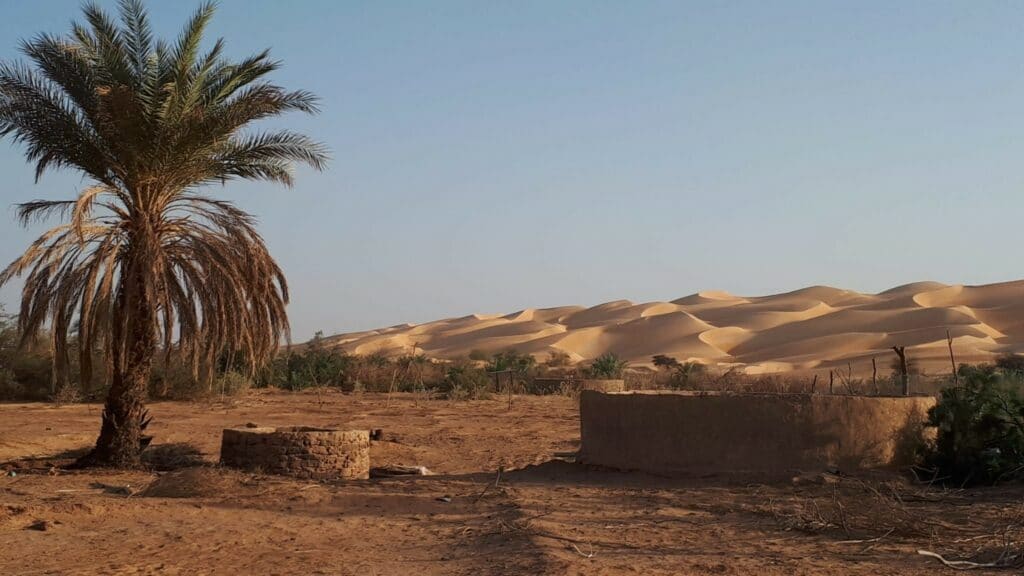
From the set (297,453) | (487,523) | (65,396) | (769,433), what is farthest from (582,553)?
(65,396)

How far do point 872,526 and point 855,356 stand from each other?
4428 cm

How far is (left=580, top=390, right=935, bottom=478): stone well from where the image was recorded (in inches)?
448

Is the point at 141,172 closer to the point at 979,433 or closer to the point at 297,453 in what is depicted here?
the point at 297,453

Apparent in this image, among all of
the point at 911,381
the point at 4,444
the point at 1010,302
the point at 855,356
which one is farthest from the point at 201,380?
the point at 1010,302

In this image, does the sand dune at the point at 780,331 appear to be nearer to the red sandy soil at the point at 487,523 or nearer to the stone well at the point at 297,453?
the stone well at the point at 297,453

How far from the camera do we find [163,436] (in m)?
16.7

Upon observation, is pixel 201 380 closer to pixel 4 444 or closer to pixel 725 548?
pixel 4 444

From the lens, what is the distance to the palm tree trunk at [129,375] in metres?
12.1

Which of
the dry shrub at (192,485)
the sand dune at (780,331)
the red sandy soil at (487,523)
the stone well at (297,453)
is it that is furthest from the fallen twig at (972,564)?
the sand dune at (780,331)

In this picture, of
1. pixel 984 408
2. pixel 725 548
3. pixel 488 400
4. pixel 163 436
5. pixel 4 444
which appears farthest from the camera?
pixel 488 400

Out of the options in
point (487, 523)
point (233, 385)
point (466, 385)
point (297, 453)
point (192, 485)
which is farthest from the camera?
point (466, 385)

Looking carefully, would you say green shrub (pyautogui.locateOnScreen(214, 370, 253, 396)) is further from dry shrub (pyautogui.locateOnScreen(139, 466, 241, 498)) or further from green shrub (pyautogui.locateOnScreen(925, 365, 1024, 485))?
green shrub (pyautogui.locateOnScreen(925, 365, 1024, 485))

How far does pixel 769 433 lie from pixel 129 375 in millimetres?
7942

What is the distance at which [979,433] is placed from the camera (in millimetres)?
11297
